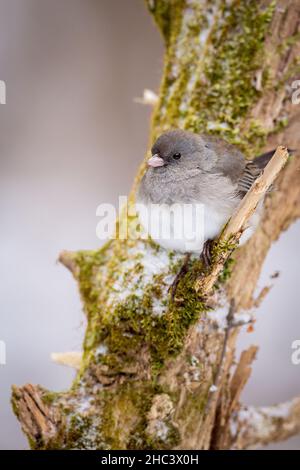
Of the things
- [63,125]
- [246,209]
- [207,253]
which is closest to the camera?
[246,209]

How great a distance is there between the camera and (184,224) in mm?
1742

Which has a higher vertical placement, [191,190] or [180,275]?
[191,190]

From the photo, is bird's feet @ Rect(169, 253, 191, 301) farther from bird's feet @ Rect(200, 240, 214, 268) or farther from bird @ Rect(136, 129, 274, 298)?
bird's feet @ Rect(200, 240, 214, 268)

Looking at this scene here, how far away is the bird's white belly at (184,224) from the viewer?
5.72 ft

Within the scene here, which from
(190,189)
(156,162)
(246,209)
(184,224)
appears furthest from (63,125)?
(246,209)

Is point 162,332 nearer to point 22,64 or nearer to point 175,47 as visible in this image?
point 175,47

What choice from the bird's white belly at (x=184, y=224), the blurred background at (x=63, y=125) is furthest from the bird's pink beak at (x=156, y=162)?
the blurred background at (x=63, y=125)

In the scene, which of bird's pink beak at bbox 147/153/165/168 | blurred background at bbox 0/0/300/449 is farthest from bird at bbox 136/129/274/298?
blurred background at bbox 0/0/300/449

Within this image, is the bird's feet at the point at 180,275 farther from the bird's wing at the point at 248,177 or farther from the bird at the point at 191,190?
the bird's wing at the point at 248,177

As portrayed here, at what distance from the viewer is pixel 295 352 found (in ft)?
10.6

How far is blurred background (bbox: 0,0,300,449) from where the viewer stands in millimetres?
3812

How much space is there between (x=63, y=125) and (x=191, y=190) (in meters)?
2.72

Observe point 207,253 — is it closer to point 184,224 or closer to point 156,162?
point 184,224

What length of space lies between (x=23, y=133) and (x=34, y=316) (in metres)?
1.58
